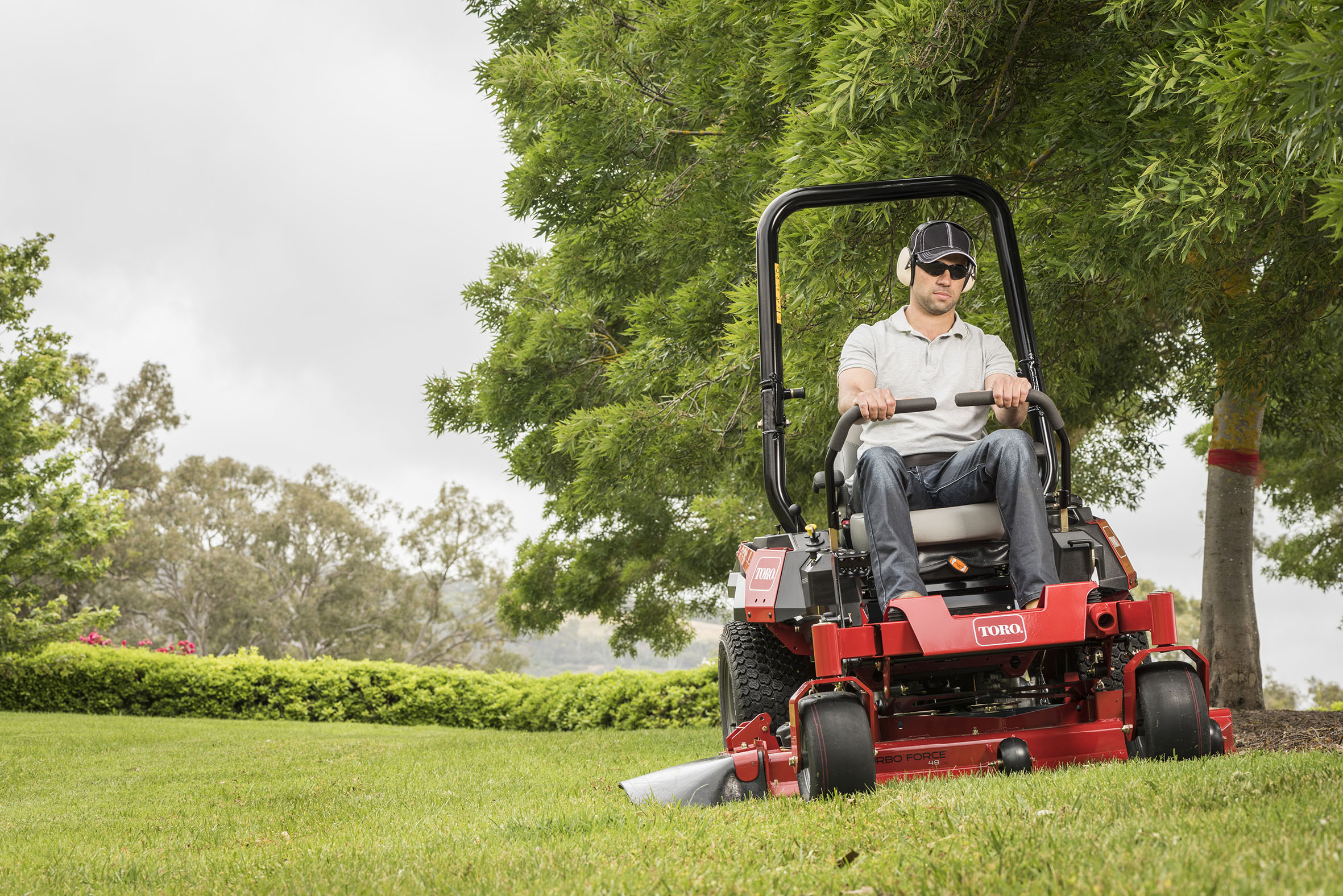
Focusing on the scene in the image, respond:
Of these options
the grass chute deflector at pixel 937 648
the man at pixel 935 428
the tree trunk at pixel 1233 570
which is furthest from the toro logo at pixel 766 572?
the tree trunk at pixel 1233 570

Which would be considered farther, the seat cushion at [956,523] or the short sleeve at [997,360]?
the short sleeve at [997,360]

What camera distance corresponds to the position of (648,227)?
30.0 ft

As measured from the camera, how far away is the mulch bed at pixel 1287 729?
6.40 meters

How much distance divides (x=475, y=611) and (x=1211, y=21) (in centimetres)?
3589

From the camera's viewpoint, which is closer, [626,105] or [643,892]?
[643,892]

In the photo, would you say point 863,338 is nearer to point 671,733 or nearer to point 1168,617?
point 1168,617

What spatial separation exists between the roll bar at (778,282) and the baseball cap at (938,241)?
0.38 m

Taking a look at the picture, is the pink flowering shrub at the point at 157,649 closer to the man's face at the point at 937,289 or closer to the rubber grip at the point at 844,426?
the rubber grip at the point at 844,426

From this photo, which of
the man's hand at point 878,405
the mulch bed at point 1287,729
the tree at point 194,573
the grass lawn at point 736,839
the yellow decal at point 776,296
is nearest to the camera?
the grass lawn at point 736,839

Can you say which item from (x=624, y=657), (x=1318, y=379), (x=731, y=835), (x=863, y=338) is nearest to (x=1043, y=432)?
(x=863, y=338)

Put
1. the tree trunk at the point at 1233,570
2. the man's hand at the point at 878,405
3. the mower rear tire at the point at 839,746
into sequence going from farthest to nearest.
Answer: the tree trunk at the point at 1233,570 → the man's hand at the point at 878,405 → the mower rear tire at the point at 839,746

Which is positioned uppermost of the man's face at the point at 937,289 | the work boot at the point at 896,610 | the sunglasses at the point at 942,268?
the sunglasses at the point at 942,268

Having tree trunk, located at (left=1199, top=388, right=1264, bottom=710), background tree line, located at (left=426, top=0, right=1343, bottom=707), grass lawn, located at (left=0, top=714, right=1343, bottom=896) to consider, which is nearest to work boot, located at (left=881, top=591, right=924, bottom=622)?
grass lawn, located at (left=0, top=714, right=1343, bottom=896)

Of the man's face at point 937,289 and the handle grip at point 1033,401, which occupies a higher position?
the man's face at point 937,289
